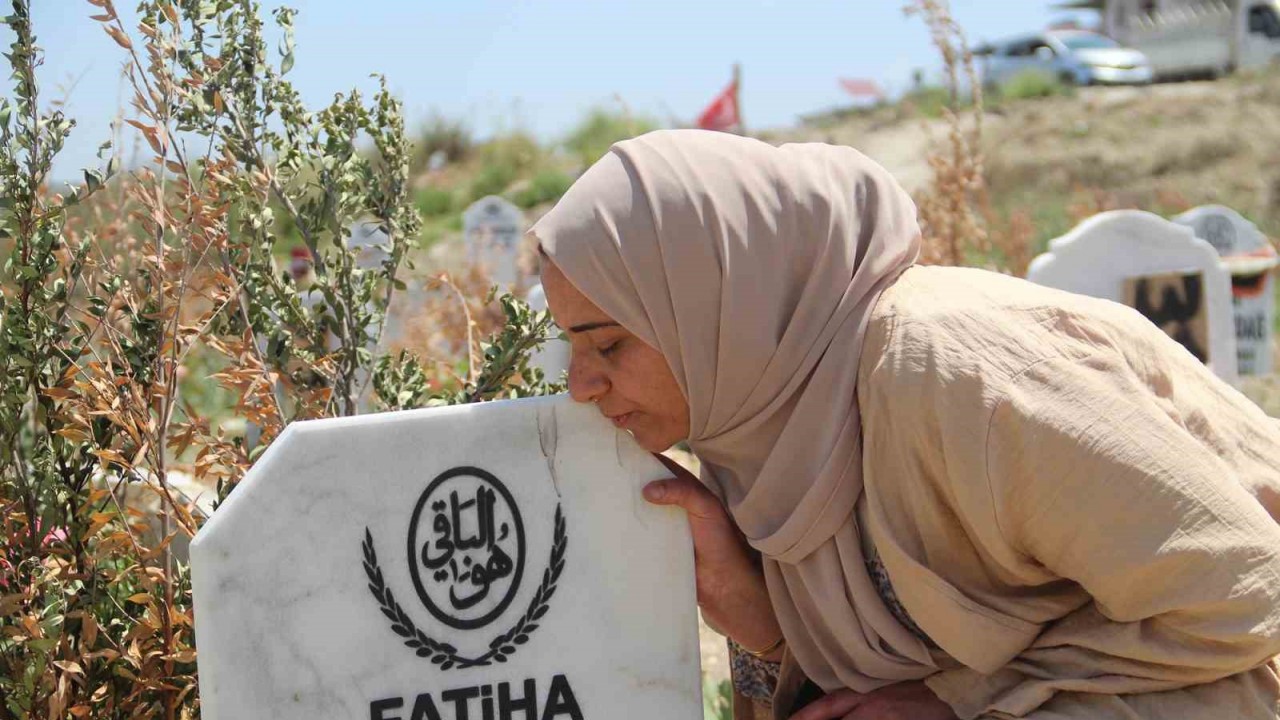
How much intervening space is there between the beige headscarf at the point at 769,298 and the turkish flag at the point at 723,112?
10189 millimetres

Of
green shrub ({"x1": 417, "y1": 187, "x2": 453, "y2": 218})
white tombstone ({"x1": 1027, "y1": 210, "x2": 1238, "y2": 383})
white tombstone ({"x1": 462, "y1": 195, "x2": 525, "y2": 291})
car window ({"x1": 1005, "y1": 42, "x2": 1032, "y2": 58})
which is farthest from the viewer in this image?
car window ({"x1": 1005, "y1": 42, "x2": 1032, "y2": 58})

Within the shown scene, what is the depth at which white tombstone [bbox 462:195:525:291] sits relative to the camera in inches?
327

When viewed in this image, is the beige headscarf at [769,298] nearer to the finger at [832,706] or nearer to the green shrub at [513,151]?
the finger at [832,706]

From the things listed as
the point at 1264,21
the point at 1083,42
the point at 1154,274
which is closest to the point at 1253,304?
→ the point at 1154,274

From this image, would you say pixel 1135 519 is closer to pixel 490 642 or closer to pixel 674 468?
pixel 674 468

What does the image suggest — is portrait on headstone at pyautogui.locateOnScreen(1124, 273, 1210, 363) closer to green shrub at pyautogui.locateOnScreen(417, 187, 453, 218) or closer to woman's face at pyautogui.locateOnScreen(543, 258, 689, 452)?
woman's face at pyautogui.locateOnScreen(543, 258, 689, 452)

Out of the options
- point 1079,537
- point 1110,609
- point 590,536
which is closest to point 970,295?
point 1079,537

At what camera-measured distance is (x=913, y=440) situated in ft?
5.67

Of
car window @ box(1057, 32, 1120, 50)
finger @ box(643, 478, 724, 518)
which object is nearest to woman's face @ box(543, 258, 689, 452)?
finger @ box(643, 478, 724, 518)

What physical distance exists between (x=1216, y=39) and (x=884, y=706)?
27657mm

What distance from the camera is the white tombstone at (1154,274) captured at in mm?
5406

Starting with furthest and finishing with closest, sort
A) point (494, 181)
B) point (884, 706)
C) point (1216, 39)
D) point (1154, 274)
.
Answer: point (1216, 39)
point (494, 181)
point (1154, 274)
point (884, 706)

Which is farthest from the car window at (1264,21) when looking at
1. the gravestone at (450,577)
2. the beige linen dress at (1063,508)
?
the gravestone at (450,577)

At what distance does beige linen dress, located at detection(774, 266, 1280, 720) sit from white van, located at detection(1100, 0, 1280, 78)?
24.9 meters
